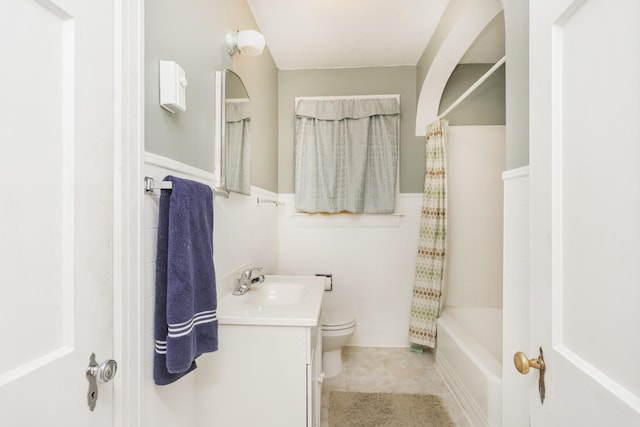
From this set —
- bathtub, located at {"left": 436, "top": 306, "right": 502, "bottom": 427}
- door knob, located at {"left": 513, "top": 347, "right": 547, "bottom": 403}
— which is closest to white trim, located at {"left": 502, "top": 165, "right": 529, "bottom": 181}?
door knob, located at {"left": 513, "top": 347, "right": 547, "bottom": 403}

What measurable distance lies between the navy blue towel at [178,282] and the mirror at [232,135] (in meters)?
0.40

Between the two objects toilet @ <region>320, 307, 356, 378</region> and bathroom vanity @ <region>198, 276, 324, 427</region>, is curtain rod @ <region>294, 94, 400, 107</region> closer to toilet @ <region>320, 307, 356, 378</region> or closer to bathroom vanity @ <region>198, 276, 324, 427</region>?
toilet @ <region>320, 307, 356, 378</region>

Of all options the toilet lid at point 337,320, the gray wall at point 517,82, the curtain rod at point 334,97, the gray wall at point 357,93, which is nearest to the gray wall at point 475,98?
the gray wall at point 357,93

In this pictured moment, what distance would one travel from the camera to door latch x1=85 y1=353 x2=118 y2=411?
0.64 meters

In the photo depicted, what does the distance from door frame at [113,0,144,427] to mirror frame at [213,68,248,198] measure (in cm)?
53

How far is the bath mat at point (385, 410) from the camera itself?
1.64m

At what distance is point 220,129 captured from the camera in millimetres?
1353

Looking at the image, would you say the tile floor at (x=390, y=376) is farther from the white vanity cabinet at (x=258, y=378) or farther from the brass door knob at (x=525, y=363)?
the brass door knob at (x=525, y=363)

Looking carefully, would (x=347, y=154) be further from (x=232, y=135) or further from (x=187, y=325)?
(x=187, y=325)

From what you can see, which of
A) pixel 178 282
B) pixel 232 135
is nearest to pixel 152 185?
pixel 178 282

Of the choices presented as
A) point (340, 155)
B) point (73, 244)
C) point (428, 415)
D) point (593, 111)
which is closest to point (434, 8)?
point (340, 155)

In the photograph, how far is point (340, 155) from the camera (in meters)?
2.57

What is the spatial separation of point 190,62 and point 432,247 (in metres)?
2.05

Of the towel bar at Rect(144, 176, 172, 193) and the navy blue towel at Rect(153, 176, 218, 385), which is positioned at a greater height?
the towel bar at Rect(144, 176, 172, 193)
